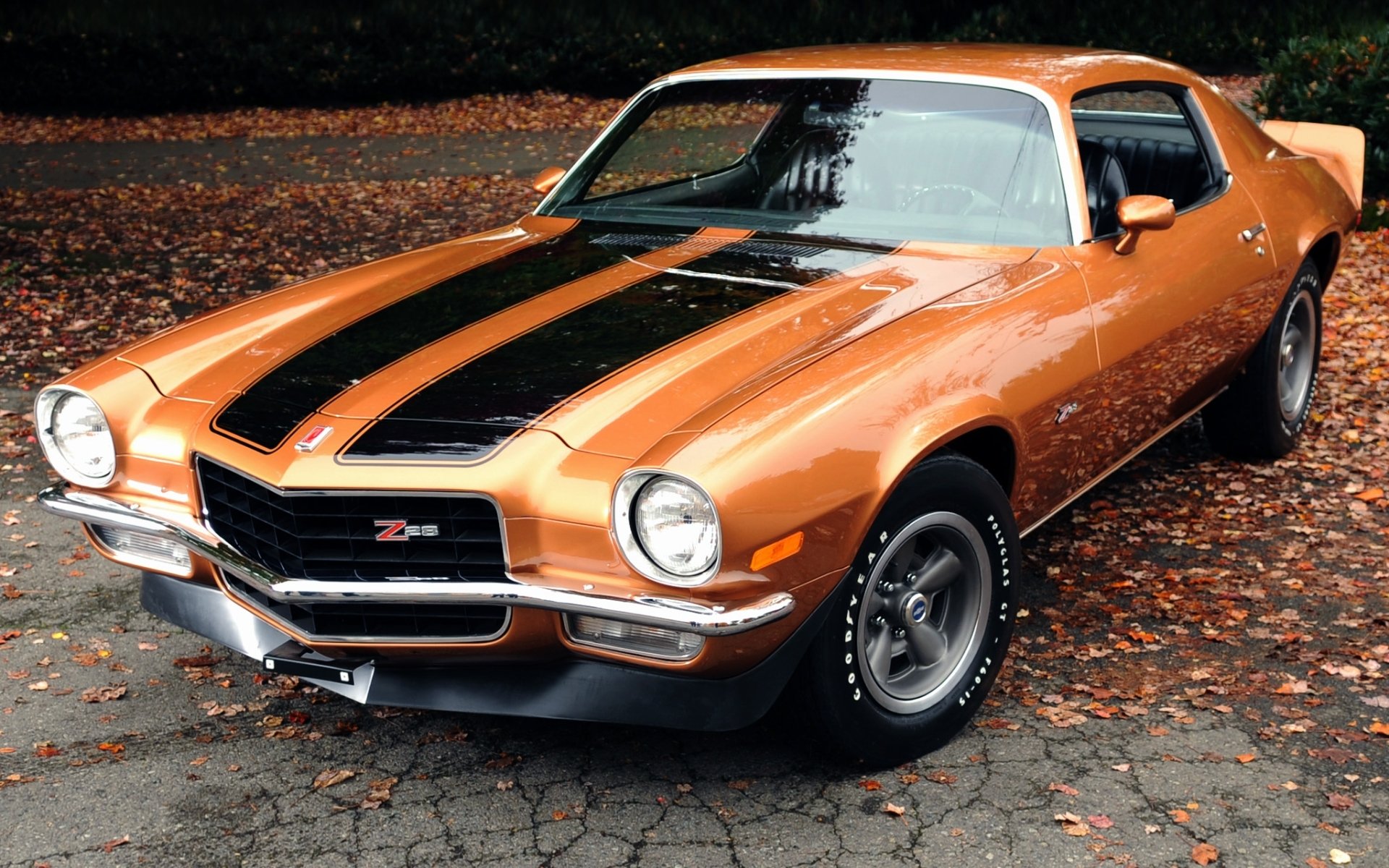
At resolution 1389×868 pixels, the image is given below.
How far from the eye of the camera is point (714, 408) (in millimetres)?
2928

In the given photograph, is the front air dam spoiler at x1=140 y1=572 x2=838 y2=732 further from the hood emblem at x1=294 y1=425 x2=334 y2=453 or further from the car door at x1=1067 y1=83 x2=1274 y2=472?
the car door at x1=1067 y1=83 x2=1274 y2=472

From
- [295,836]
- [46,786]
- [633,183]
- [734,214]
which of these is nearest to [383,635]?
[295,836]

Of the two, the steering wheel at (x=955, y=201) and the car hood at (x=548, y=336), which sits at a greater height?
the steering wheel at (x=955, y=201)

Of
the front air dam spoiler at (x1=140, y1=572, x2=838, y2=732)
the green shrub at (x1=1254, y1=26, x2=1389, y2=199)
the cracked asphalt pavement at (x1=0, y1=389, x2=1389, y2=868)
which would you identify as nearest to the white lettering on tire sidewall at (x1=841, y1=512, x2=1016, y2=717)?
the cracked asphalt pavement at (x1=0, y1=389, x2=1389, y2=868)

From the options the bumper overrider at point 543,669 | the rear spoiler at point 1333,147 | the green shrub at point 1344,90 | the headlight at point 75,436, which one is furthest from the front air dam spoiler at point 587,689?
the green shrub at point 1344,90

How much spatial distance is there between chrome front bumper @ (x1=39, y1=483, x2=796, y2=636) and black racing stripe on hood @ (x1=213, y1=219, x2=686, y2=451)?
29 centimetres

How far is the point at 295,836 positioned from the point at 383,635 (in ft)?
1.69

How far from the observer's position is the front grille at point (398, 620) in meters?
2.92

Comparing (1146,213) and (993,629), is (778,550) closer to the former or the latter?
(993,629)

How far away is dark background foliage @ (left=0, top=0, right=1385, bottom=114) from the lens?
53.4 ft

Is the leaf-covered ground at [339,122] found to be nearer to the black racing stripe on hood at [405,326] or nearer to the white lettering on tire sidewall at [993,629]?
the black racing stripe on hood at [405,326]

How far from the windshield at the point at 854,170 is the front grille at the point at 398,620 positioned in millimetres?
1726

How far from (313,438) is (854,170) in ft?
6.43

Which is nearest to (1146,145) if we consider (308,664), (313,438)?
(313,438)
